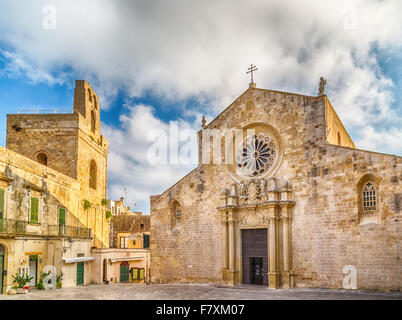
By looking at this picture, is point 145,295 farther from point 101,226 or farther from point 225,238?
point 101,226

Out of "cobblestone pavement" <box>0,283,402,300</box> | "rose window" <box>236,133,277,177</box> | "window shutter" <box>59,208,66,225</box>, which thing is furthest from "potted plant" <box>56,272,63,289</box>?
"rose window" <box>236,133,277,177</box>

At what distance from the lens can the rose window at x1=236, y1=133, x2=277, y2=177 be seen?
19464mm

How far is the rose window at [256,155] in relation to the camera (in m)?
19.5

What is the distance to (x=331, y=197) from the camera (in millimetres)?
16781

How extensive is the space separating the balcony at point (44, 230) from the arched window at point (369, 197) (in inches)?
585

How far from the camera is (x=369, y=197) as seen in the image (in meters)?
15.9

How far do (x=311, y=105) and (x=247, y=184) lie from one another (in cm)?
482

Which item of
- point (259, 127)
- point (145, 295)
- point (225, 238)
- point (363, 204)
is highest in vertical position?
point (259, 127)

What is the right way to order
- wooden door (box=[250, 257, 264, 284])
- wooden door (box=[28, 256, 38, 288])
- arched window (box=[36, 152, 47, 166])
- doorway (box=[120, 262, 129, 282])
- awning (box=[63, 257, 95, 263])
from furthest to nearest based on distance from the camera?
doorway (box=[120, 262, 129, 282]), arched window (box=[36, 152, 47, 166]), awning (box=[63, 257, 95, 263]), wooden door (box=[28, 256, 38, 288]), wooden door (box=[250, 257, 264, 284])

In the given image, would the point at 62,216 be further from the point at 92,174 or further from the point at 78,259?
the point at 92,174

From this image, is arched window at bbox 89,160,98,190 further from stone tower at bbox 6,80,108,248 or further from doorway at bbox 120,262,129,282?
doorway at bbox 120,262,129,282

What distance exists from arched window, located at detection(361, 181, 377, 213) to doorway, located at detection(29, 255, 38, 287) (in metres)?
15.3

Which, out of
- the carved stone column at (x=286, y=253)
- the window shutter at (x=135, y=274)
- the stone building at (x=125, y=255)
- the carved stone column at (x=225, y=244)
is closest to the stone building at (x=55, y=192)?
the stone building at (x=125, y=255)
